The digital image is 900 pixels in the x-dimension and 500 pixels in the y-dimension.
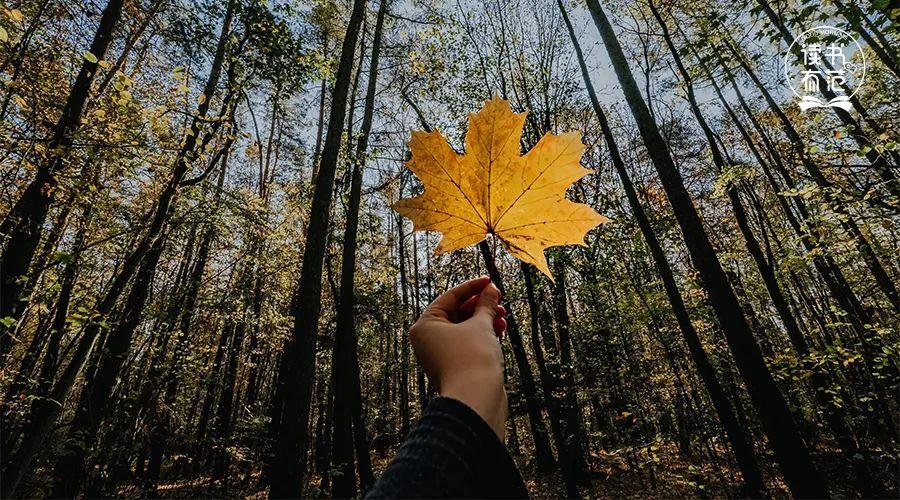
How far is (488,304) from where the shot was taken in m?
1.12

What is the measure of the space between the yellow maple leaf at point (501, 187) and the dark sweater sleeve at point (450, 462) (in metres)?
0.80

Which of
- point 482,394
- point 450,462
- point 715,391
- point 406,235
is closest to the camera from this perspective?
point 450,462

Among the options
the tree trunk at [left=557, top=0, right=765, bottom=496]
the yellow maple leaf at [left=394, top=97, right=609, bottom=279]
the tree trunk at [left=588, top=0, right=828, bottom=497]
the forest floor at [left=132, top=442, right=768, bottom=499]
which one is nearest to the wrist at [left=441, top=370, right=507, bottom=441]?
the yellow maple leaf at [left=394, top=97, right=609, bottom=279]

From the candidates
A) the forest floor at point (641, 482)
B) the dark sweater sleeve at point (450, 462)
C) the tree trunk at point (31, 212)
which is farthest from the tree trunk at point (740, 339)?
the forest floor at point (641, 482)

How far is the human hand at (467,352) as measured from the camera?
773mm

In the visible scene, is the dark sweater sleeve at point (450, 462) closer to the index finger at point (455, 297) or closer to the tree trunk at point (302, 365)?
the index finger at point (455, 297)

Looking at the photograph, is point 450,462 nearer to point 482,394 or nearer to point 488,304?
point 482,394

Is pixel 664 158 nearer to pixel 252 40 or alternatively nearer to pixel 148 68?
pixel 252 40

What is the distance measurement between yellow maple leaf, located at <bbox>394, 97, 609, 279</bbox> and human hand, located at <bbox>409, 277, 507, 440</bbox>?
0.36 m

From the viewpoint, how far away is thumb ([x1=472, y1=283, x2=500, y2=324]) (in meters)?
1.06

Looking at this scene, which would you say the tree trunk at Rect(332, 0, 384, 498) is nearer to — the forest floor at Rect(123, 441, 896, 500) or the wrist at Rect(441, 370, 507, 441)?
the forest floor at Rect(123, 441, 896, 500)

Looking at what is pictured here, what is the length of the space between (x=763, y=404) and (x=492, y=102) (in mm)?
3534

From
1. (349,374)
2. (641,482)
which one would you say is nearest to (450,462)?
(349,374)

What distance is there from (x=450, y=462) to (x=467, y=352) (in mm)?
316
